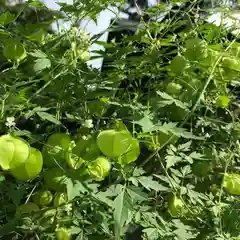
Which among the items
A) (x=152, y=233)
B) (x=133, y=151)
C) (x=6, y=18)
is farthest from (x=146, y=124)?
(x=6, y=18)

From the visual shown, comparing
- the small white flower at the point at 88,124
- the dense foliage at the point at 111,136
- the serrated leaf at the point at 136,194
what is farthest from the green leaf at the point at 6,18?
the serrated leaf at the point at 136,194

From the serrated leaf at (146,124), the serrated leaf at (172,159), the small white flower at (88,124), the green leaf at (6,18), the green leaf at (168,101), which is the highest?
the green leaf at (6,18)

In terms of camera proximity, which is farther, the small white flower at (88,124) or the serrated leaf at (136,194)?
the small white flower at (88,124)

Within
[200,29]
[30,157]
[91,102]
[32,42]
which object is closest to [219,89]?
[200,29]

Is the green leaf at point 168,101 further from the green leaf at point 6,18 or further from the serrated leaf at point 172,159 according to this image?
the green leaf at point 6,18

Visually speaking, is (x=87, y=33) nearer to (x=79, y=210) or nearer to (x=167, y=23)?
(x=167, y=23)

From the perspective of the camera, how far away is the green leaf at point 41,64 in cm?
111

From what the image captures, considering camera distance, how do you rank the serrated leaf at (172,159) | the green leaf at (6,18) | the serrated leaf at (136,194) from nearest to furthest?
the serrated leaf at (136,194) → the green leaf at (6,18) → the serrated leaf at (172,159)

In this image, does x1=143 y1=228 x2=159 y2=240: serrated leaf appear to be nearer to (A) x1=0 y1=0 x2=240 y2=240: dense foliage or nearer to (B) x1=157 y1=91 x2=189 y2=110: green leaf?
(A) x1=0 y1=0 x2=240 y2=240: dense foliage

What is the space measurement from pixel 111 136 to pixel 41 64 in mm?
245

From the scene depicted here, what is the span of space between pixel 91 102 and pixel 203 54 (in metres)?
0.27

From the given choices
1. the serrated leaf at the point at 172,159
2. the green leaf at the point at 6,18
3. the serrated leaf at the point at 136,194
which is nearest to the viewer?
the serrated leaf at the point at 136,194

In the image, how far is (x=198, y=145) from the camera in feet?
4.70

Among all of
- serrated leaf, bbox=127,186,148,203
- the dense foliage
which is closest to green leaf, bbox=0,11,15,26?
the dense foliage
